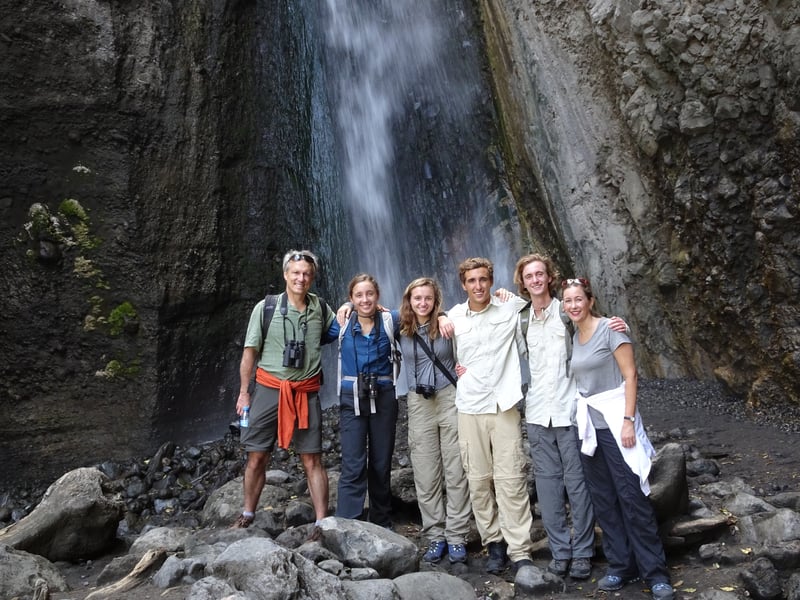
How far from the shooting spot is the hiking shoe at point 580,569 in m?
4.91

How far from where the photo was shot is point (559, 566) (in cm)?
496

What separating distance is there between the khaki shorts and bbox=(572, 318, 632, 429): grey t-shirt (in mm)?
2348

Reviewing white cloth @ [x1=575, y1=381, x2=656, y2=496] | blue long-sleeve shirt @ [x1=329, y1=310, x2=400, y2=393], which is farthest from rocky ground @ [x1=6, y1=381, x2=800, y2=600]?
blue long-sleeve shirt @ [x1=329, y1=310, x2=400, y2=393]

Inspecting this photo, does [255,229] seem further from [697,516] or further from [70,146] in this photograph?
[697,516]

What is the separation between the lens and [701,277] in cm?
1010

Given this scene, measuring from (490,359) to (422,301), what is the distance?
729 millimetres

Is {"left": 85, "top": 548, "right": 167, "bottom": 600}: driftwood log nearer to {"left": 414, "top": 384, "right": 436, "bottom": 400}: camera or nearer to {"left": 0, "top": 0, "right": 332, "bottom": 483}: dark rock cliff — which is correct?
{"left": 414, "top": 384, "right": 436, "bottom": 400}: camera

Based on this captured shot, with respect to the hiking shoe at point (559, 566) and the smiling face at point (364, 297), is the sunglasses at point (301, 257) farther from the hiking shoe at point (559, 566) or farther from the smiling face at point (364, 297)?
the hiking shoe at point (559, 566)

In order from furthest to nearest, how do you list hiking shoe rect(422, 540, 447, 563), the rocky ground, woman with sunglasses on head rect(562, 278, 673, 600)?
hiking shoe rect(422, 540, 447, 563)
the rocky ground
woman with sunglasses on head rect(562, 278, 673, 600)

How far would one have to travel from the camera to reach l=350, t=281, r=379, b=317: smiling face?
568 centimetres

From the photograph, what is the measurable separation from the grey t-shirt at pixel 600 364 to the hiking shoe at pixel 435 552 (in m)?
1.70

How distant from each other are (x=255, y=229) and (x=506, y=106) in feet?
18.8

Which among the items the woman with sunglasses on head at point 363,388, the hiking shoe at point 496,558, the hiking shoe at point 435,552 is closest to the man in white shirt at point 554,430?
the hiking shoe at point 496,558

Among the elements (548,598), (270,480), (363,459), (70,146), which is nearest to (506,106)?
(70,146)
